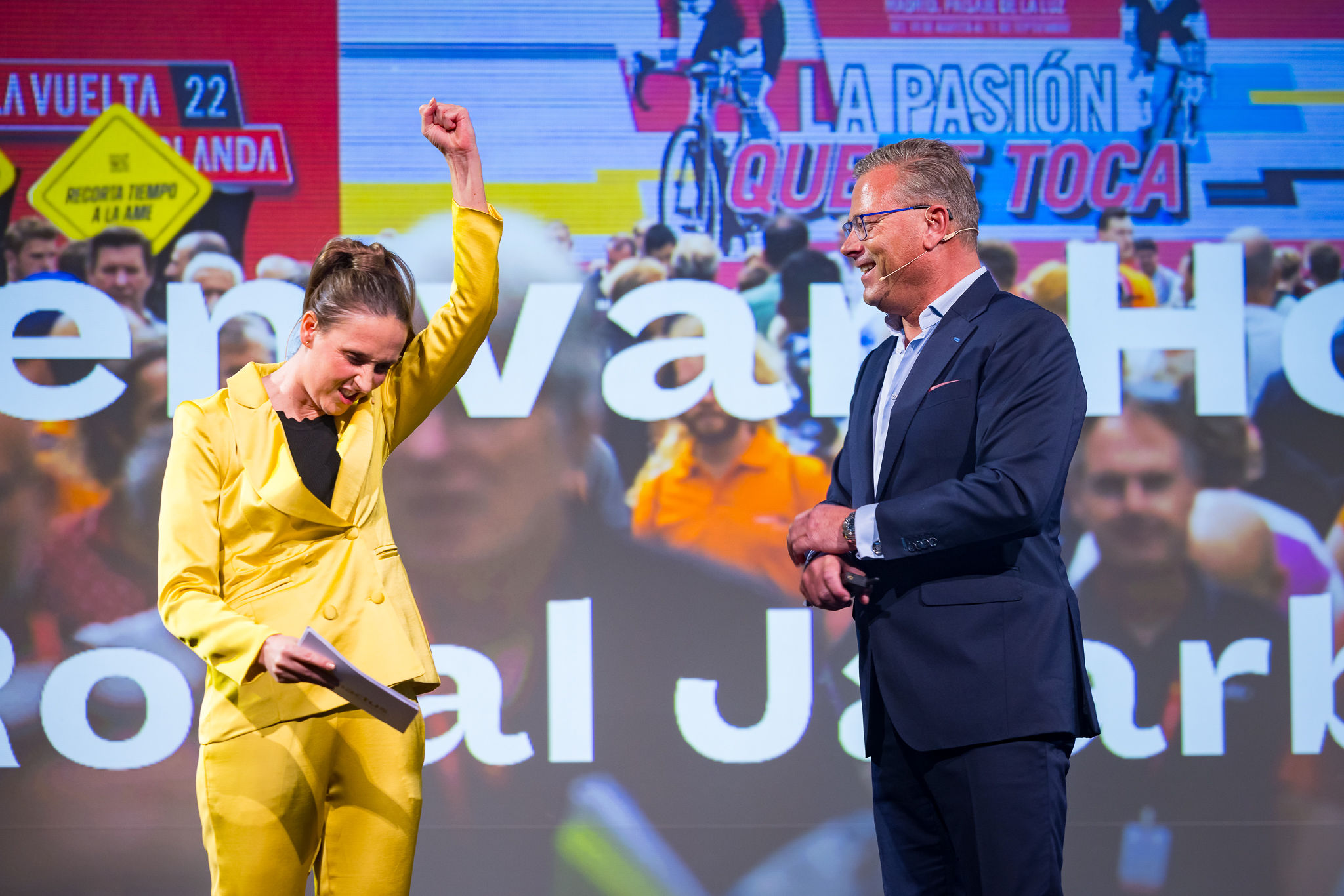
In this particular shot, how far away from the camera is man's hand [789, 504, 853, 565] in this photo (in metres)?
1.62

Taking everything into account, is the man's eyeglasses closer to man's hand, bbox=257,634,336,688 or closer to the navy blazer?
the navy blazer

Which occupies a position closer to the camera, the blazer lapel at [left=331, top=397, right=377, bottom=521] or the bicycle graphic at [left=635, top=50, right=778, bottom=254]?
the blazer lapel at [left=331, top=397, right=377, bottom=521]

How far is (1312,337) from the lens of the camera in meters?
3.27

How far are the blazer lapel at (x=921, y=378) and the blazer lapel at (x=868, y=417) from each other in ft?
0.12

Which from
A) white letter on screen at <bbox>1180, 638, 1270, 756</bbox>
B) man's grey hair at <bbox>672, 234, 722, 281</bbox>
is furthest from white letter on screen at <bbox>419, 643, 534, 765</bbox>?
white letter on screen at <bbox>1180, 638, 1270, 756</bbox>

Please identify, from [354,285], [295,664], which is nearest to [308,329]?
[354,285]

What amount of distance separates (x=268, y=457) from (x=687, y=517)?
1852 millimetres

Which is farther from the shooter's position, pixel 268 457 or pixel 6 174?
pixel 6 174

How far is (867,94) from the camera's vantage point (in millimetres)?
3236

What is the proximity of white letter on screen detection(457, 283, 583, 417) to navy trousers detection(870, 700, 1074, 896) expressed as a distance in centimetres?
183

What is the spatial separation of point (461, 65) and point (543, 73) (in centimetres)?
25

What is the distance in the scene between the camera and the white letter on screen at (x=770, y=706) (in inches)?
125

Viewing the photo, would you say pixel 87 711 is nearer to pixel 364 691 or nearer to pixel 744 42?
pixel 364 691

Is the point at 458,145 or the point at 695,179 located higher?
the point at 695,179
